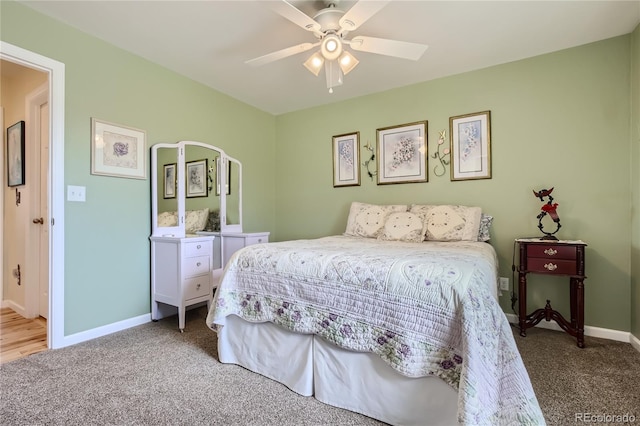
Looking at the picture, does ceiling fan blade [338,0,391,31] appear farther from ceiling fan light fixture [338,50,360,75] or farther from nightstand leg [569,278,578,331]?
nightstand leg [569,278,578,331]

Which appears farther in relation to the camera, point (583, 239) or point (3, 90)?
point (3, 90)

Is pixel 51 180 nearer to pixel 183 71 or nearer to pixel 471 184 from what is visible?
pixel 183 71

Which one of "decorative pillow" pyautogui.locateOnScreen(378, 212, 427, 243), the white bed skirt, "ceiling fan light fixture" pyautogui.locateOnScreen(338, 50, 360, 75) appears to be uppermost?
"ceiling fan light fixture" pyautogui.locateOnScreen(338, 50, 360, 75)

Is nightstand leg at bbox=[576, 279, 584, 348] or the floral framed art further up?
the floral framed art

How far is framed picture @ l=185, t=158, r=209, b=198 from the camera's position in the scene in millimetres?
2980

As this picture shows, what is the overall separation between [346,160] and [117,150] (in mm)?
2272

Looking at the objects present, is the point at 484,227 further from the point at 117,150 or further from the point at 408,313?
the point at 117,150

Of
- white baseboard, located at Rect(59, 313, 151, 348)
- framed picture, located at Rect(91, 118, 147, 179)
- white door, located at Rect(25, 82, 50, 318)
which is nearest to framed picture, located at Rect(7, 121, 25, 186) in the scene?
white door, located at Rect(25, 82, 50, 318)

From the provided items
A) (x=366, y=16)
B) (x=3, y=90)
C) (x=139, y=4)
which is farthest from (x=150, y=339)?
(x=3, y=90)

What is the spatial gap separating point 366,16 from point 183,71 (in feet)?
6.63

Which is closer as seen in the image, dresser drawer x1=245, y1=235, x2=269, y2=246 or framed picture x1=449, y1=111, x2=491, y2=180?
framed picture x1=449, y1=111, x2=491, y2=180

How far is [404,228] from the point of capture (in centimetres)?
268

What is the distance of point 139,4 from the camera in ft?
6.50

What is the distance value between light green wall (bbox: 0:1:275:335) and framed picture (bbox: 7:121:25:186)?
117 cm
